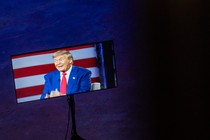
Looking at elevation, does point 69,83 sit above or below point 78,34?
below

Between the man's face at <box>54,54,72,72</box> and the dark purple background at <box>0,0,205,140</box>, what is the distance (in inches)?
9.5

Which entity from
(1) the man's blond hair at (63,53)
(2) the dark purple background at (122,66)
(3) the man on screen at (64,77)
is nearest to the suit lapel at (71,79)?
(3) the man on screen at (64,77)

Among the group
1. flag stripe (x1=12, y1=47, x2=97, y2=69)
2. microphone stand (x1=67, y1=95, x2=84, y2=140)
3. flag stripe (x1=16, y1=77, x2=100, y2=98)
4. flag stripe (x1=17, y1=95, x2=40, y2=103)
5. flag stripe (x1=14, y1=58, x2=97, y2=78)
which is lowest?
microphone stand (x1=67, y1=95, x2=84, y2=140)

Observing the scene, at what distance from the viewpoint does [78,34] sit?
3037mm

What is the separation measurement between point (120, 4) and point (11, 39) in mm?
1149

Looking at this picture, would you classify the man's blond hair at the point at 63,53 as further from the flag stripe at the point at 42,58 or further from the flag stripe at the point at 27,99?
the flag stripe at the point at 27,99

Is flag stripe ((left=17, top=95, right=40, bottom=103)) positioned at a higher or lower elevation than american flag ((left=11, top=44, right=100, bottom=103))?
lower

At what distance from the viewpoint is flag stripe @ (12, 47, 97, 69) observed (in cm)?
277

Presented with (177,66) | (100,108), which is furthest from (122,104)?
(177,66)

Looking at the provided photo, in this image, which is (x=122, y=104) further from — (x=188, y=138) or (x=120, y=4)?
(x=120, y=4)

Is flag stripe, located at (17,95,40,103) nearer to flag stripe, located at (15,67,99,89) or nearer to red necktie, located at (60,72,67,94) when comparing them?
flag stripe, located at (15,67,99,89)

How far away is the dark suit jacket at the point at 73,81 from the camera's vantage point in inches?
111

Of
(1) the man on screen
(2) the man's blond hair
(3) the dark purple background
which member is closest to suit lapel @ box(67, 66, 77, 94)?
(1) the man on screen

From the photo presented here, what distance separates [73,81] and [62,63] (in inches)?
7.9
